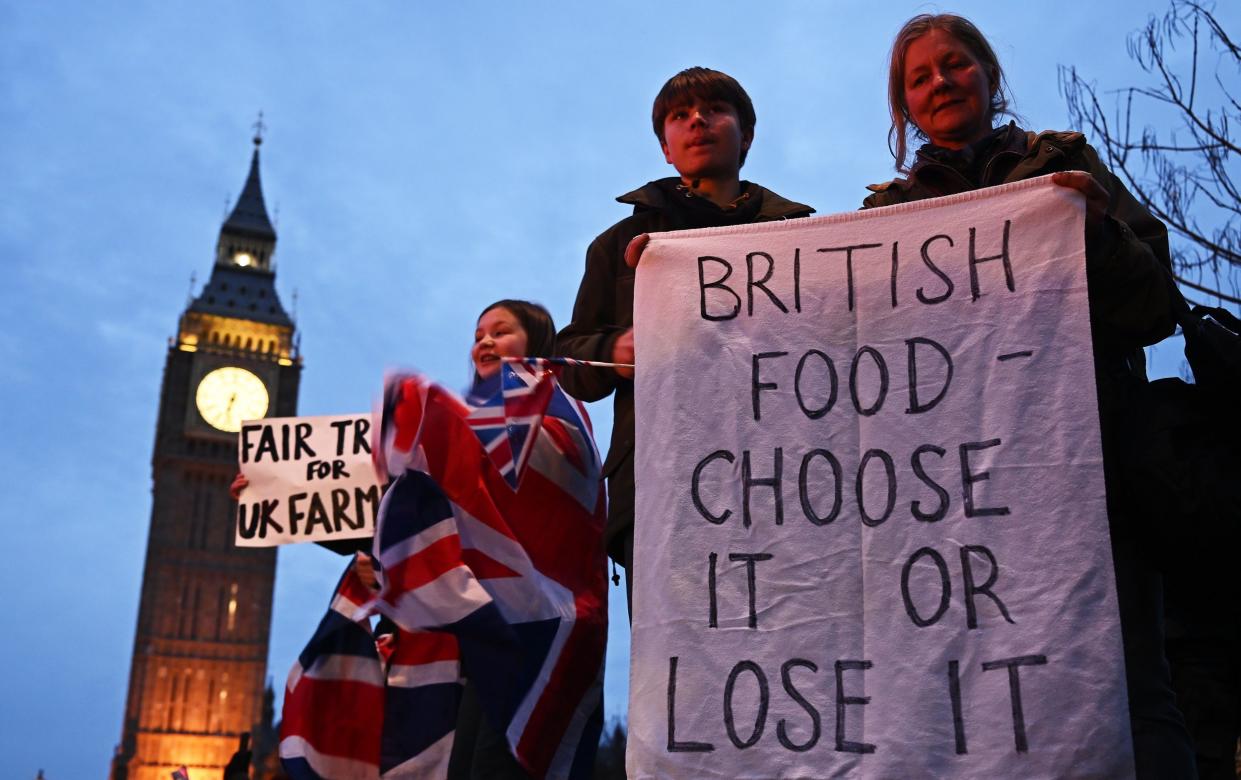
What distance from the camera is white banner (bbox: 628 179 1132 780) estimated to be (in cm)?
273

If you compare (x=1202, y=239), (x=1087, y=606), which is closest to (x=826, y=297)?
(x=1087, y=606)

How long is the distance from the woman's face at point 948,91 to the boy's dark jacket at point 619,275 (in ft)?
1.48

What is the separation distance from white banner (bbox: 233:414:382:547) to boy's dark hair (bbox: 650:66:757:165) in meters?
3.12

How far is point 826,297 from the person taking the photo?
3162 millimetres

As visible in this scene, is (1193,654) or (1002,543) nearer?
(1002,543)

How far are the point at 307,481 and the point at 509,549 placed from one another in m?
2.69

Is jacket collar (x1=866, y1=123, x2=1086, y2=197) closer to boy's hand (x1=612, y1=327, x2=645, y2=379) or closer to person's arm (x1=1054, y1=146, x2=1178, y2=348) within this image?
person's arm (x1=1054, y1=146, x2=1178, y2=348)

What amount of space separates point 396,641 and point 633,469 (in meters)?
2.01

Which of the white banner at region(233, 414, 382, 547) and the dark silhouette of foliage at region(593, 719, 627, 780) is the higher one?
the white banner at region(233, 414, 382, 547)

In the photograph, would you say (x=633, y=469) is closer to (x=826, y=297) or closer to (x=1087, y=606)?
(x=826, y=297)

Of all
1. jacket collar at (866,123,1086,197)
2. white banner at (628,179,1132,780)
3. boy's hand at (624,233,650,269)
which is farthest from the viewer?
boy's hand at (624,233,650,269)

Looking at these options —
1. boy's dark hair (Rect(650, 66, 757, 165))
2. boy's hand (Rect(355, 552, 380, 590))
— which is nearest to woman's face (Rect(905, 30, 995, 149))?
boy's dark hair (Rect(650, 66, 757, 165))

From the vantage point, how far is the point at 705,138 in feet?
12.3

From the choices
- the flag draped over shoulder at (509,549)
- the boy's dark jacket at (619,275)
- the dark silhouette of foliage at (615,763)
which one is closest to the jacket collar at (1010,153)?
the boy's dark jacket at (619,275)
